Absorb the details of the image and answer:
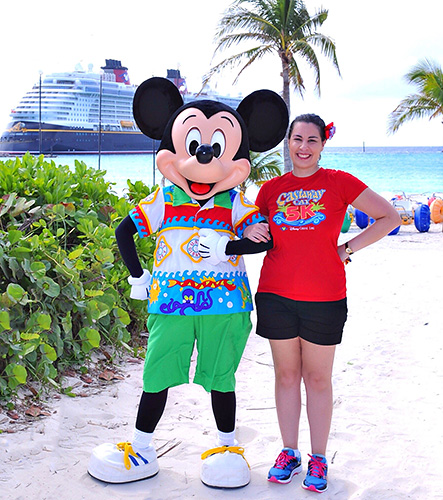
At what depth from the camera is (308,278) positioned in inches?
97.3

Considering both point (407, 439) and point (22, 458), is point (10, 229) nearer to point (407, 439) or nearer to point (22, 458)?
point (22, 458)

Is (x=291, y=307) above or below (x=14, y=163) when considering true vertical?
below

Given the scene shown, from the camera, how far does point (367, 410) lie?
11.3 ft

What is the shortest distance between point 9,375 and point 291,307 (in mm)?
1452

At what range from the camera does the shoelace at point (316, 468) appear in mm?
2545

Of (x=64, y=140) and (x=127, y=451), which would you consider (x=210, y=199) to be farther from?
(x=64, y=140)

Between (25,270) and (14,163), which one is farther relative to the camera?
(14,163)

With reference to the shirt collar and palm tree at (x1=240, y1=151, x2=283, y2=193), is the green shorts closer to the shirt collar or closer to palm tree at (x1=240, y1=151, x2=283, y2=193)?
the shirt collar

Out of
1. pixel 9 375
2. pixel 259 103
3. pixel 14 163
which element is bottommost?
pixel 9 375

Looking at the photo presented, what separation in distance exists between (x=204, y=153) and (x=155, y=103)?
46cm

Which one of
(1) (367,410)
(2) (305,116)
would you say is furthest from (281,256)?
(1) (367,410)

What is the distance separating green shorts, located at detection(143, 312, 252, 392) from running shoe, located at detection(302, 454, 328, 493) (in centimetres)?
46

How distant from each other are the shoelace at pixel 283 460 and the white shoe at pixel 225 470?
13 cm

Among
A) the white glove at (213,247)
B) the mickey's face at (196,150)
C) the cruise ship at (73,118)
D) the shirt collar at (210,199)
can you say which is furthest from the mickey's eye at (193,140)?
the cruise ship at (73,118)
